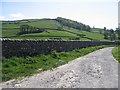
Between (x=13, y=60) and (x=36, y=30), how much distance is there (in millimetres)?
89759

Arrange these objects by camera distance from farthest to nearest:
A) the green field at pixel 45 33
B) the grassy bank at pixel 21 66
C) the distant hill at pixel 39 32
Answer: the distant hill at pixel 39 32
the green field at pixel 45 33
the grassy bank at pixel 21 66

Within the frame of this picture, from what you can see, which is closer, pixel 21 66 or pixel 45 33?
pixel 21 66

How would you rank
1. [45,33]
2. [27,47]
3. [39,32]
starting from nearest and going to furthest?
[27,47], [45,33], [39,32]

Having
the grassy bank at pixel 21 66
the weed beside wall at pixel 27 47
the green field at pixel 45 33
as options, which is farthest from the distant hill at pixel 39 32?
the grassy bank at pixel 21 66

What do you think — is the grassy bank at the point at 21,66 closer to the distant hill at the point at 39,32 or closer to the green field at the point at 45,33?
the distant hill at the point at 39,32

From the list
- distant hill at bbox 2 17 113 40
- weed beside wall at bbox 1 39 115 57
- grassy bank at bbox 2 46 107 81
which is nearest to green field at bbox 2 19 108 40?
distant hill at bbox 2 17 113 40

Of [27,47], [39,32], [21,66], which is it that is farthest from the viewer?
[39,32]

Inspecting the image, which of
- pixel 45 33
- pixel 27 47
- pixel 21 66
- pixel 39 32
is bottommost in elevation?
pixel 21 66

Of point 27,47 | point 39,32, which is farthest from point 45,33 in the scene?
point 27,47

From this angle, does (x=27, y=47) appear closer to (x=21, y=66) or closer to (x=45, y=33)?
(x=21, y=66)

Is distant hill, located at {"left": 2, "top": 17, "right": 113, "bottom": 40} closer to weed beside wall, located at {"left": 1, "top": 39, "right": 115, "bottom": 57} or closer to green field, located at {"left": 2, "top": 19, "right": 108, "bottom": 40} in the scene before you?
green field, located at {"left": 2, "top": 19, "right": 108, "bottom": 40}

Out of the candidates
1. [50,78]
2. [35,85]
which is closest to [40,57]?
[50,78]

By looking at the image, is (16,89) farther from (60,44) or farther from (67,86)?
(60,44)

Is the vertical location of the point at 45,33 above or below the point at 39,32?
below
